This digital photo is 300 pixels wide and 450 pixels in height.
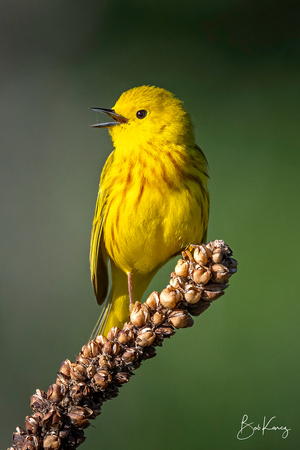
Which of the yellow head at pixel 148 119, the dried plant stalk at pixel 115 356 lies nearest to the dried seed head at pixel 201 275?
the dried plant stalk at pixel 115 356

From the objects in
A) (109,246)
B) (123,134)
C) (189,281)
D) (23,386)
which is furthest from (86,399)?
(23,386)

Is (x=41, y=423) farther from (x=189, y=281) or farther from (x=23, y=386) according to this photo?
(x=23, y=386)

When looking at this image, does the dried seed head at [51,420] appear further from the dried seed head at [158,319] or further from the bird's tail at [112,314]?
the bird's tail at [112,314]

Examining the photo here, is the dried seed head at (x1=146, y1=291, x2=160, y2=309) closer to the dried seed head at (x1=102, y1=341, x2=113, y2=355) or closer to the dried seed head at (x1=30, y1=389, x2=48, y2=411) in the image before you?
the dried seed head at (x1=102, y1=341, x2=113, y2=355)

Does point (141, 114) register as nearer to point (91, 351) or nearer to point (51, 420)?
point (91, 351)

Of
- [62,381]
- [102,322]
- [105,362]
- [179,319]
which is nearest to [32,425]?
[62,381]
